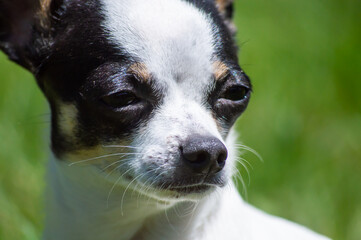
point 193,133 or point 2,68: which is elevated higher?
point 193,133

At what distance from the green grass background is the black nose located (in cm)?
143

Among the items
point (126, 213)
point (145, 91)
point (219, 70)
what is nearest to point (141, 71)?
point (145, 91)

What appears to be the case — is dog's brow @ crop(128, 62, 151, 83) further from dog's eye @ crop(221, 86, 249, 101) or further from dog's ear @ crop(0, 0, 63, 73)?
dog's ear @ crop(0, 0, 63, 73)

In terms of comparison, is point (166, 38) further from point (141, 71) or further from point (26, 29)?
A: point (26, 29)

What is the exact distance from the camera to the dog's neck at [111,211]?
11.8ft

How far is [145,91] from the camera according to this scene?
337 centimetres

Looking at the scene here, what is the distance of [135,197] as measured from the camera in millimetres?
3576

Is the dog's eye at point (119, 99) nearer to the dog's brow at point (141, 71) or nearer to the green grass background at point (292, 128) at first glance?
the dog's brow at point (141, 71)

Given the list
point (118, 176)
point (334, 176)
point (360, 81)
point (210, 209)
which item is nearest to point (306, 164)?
point (334, 176)

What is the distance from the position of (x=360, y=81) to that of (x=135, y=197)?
3559mm

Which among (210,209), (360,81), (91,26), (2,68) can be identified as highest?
(91,26)

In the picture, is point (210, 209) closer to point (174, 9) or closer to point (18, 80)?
point (174, 9)

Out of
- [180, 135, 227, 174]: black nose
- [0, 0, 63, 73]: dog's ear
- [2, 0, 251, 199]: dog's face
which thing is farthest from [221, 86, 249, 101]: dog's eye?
[0, 0, 63, 73]: dog's ear

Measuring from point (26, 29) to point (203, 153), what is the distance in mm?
1214
